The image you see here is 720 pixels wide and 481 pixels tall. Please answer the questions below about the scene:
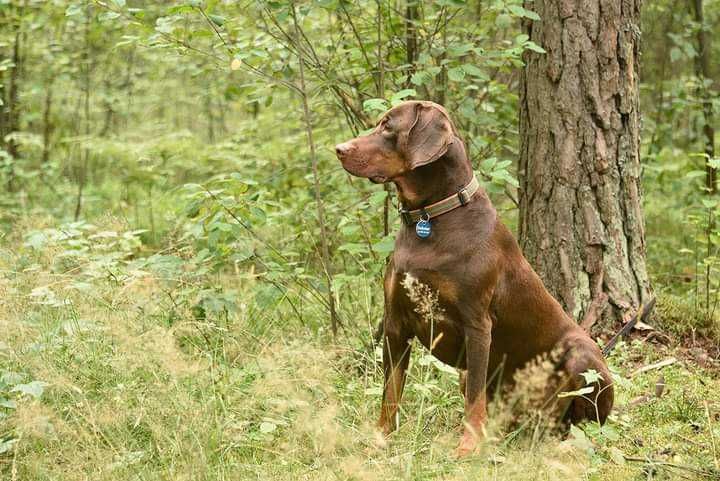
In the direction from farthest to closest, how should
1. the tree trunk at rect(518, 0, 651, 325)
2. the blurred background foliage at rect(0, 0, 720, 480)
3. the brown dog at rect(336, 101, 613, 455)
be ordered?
1. the tree trunk at rect(518, 0, 651, 325)
2. the brown dog at rect(336, 101, 613, 455)
3. the blurred background foliage at rect(0, 0, 720, 480)

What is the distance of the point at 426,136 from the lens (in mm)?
3383

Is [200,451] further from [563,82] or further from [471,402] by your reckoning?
[563,82]

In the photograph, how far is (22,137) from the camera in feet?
27.0

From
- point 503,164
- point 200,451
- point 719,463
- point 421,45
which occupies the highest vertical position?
point 421,45

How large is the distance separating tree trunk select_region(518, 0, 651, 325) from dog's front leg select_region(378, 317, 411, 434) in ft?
4.88

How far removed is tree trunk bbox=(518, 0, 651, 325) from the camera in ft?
15.2

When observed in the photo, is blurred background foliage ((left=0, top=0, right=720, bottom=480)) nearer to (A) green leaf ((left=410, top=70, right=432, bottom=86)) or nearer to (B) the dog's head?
(A) green leaf ((left=410, top=70, right=432, bottom=86))

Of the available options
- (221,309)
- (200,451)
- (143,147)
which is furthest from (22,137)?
(200,451)

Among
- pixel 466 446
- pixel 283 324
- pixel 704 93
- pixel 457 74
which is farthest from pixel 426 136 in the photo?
pixel 704 93

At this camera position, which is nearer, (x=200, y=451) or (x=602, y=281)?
(x=200, y=451)

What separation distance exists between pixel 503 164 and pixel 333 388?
139 cm

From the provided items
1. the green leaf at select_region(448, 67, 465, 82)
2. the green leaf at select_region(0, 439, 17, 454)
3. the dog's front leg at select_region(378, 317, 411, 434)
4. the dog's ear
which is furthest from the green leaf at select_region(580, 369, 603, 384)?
the green leaf at select_region(0, 439, 17, 454)

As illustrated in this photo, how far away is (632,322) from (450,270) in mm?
1729

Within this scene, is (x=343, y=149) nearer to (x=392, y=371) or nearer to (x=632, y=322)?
(x=392, y=371)
